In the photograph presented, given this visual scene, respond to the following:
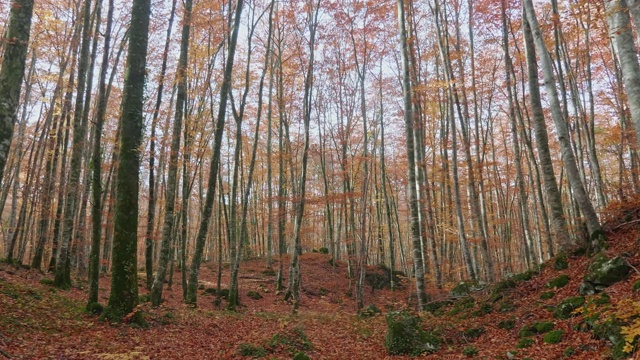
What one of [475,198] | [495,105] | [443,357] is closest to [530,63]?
[475,198]

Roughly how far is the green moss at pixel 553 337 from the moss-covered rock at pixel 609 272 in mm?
1296

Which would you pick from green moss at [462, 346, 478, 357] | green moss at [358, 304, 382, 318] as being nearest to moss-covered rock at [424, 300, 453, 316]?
green moss at [358, 304, 382, 318]

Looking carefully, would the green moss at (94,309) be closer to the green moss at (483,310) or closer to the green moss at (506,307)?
the green moss at (483,310)

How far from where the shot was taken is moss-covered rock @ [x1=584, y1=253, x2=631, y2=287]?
5945mm

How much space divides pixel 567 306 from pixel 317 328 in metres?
6.21

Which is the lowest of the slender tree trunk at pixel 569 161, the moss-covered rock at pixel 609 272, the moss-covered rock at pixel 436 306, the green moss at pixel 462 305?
the moss-covered rock at pixel 436 306

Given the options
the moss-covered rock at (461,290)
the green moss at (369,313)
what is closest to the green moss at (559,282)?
the moss-covered rock at (461,290)

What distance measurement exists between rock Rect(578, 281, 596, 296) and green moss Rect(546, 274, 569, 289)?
1.04m

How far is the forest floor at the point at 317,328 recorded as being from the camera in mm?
5156

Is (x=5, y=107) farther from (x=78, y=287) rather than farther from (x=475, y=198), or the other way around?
(x=475, y=198)

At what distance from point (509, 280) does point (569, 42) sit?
1362 cm

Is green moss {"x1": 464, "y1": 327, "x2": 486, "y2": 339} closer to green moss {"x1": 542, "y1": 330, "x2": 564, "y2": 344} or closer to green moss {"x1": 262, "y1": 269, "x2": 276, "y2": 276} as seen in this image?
green moss {"x1": 542, "y1": 330, "x2": 564, "y2": 344}

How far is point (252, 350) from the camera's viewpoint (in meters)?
6.46

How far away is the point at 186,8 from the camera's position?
11.5 m
